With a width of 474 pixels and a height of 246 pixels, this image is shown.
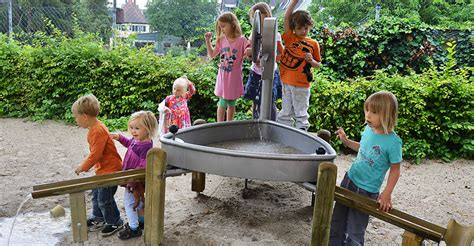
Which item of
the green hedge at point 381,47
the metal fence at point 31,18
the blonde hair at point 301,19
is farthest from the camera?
the metal fence at point 31,18

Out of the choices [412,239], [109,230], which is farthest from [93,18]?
[412,239]

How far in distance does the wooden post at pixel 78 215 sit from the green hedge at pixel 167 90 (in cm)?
375

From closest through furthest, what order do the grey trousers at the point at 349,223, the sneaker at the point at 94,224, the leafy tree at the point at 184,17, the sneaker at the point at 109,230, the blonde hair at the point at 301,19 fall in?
the grey trousers at the point at 349,223 < the sneaker at the point at 109,230 < the sneaker at the point at 94,224 < the blonde hair at the point at 301,19 < the leafy tree at the point at 184,17

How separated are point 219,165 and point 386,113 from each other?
100 cm

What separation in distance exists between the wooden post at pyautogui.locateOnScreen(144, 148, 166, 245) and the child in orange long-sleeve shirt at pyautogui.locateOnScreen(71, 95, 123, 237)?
48cm

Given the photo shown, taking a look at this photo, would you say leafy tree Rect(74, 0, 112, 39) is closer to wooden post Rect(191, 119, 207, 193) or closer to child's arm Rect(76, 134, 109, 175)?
wooden post Rect(191, 119, 207, 193)

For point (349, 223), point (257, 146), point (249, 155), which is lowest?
point (349, 223)

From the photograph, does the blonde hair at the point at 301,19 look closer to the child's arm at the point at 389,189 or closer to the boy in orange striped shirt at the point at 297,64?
the boy in orange striped shirt at the point at 297,64

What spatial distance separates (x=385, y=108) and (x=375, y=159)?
30 centimetres

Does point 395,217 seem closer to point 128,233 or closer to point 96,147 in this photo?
point 128,233

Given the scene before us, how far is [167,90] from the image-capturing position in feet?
22.6

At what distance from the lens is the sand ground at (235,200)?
10.8ft

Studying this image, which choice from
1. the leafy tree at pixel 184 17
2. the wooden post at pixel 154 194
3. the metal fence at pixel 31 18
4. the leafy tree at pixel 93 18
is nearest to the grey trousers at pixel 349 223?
the wooden post at pixel 154 194

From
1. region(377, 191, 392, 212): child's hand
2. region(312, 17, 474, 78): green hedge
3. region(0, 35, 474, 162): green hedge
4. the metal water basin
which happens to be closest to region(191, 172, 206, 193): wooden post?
the metal water basin
